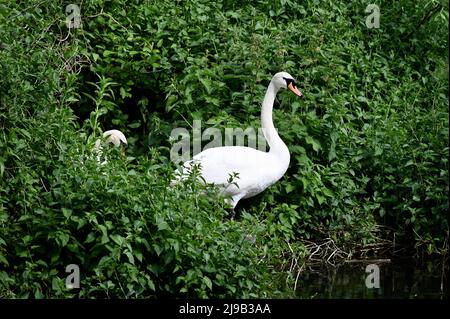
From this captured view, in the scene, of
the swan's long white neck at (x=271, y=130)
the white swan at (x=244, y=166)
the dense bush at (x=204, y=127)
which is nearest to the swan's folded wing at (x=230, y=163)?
the white swan at (x=244, y=166)

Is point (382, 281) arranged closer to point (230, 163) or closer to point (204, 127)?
point (230, 163)

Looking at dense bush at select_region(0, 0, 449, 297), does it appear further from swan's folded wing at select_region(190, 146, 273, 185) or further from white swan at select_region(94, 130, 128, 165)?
swan's folded wing at select_region(190, 146, 273, 185)

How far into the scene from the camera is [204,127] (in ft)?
32.9

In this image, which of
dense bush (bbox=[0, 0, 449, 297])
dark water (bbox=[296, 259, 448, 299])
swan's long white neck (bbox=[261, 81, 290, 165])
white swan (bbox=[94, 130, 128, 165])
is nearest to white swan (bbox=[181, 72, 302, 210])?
swan's long white neck (bbox=[261, 81, 290, 165])

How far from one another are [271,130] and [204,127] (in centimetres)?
60

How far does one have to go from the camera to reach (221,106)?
1025cm

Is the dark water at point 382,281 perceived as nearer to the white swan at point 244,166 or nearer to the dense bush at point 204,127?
the dense bush at point 204,127

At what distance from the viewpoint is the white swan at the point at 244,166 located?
9.36 metres

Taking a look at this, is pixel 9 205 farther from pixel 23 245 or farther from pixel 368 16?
pixel 368 16

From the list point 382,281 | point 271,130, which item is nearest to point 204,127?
point 271,130

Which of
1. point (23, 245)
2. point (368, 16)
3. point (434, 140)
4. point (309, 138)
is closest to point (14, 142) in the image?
point (23, 245)

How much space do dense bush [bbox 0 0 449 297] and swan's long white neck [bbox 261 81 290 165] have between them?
27cm

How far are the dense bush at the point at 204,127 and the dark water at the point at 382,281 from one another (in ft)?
0.79

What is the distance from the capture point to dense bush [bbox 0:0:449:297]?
7.94 m
